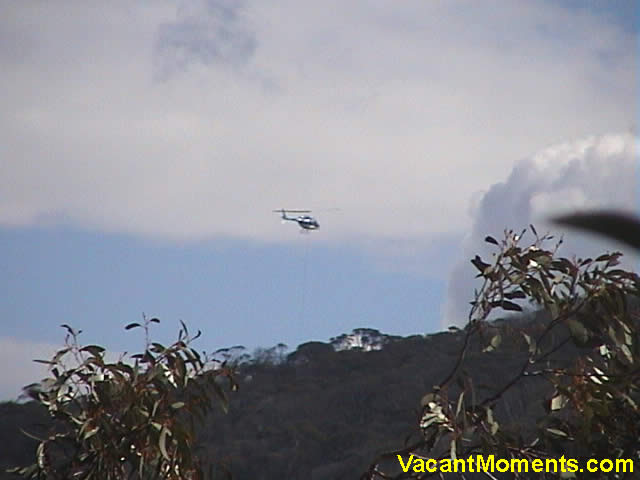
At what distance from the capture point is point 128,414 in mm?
3113

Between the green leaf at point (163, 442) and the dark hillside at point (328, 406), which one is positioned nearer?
the green leaf at point (163, 442)

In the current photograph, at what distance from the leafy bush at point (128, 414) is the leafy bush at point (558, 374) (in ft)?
2.18

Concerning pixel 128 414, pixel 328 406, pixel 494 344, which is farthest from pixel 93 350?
pixel 328 406

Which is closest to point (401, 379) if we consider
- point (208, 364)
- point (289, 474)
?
point (289, 474)

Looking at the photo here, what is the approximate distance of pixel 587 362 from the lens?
10.0 feet

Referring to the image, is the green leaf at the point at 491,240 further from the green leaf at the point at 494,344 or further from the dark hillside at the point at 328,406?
the dark hillside at the point at 328,406

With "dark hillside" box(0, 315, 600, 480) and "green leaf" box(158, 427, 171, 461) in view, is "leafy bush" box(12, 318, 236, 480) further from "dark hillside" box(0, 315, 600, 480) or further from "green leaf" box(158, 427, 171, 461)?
"dark hillside" box(0, 315, 600, 480)

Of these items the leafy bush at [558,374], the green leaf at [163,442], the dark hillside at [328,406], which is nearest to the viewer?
the leafy bush at [558,374]

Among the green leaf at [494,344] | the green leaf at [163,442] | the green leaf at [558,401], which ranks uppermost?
the green leaf at [494,344]

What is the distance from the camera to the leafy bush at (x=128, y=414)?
3.09 meters

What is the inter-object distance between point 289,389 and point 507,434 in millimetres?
8531

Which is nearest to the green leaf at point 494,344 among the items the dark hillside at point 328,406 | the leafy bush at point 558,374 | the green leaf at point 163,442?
the leafy bush at point 558,374

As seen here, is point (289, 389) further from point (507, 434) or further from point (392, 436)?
point (507, 434)

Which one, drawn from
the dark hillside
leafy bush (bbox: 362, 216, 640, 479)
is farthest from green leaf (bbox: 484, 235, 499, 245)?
the dark hillside
